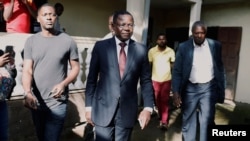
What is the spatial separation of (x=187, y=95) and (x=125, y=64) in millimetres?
1751

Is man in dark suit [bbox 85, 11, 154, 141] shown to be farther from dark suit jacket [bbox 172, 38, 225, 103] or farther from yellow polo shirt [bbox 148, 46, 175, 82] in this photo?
yellow polo shirt [bbox 148, 46, 175, 82]

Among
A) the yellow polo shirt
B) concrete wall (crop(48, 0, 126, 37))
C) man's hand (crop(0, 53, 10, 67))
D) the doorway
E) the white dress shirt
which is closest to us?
man's hand (crop(0, 53, 10, 67))

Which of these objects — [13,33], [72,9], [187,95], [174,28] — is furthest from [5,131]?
[174,28]

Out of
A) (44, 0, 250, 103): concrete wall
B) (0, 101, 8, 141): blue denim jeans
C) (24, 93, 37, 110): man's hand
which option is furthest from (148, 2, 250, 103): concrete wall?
(0, 101, 8, 141): blue denim jeans

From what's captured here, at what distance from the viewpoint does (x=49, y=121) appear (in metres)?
2.81

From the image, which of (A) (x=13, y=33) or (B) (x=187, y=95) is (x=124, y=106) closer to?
(B) (x=187, y=95)

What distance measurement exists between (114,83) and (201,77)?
1.76 m

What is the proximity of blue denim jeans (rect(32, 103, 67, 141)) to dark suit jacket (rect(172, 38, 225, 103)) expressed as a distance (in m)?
1.80

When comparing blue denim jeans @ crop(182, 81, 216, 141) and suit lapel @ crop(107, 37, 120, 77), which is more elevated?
suit lapel @ crop(107, 37, 120, 77)

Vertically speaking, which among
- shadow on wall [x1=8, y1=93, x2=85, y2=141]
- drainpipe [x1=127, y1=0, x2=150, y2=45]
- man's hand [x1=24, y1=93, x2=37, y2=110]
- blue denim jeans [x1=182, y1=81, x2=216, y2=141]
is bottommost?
shadow on wall [x1=8, y1=93, x2=85, y2=141]

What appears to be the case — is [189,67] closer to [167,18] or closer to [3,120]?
[3,120]

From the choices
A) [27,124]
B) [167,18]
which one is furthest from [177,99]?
[167,18]

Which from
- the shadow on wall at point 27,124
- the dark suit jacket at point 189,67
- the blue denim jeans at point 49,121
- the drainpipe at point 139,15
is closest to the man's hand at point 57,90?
the blue denim jeans at point 49,121

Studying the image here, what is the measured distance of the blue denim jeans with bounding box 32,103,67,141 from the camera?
280 centimetres
